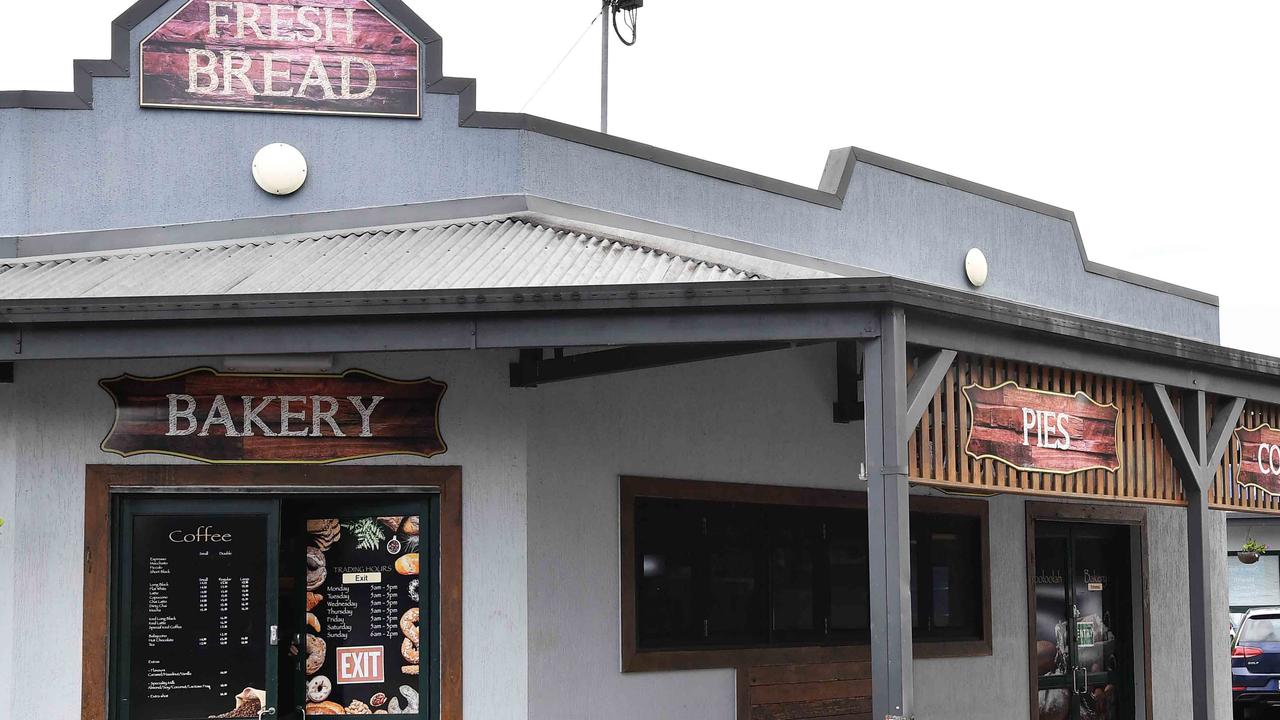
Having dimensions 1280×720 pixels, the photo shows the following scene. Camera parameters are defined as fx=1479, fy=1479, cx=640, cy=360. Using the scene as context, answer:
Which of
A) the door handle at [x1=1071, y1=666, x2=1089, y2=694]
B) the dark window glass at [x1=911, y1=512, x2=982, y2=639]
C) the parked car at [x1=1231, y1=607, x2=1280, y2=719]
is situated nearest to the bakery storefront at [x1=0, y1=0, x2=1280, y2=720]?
the dark window glass at [x1=911, y1=512, x2=982, y2=639]

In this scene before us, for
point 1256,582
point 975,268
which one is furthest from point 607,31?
point 1256,582

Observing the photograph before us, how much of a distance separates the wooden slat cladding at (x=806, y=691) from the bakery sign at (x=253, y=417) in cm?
327

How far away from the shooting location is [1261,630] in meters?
18.8

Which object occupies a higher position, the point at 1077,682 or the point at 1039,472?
the point at 1039,472

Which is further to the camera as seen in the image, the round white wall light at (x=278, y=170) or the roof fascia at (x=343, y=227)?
the round white wall light at (x=278, y=170)

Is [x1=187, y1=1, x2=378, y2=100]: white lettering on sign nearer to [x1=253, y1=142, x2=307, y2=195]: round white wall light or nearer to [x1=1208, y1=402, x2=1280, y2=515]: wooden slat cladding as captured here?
[x1=253, y1=142, x2=307, y2=195]: round white wall light

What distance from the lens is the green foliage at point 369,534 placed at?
33.0 ft

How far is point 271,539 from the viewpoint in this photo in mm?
9852

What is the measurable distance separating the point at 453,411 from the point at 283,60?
3.06 metres

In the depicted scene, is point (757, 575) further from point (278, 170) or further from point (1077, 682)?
point (1077, 682)

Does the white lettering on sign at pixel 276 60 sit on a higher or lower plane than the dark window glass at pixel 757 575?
higher

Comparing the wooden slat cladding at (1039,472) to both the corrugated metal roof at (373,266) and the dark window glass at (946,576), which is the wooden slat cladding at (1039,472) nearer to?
the corrugated metal roof at (373,266)

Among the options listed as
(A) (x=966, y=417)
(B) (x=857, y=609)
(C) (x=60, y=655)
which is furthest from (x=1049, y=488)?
(C) (x=60, y=655)

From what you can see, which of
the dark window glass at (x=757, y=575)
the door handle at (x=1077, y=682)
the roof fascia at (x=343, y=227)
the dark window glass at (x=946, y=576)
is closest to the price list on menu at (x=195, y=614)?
the roof fascia at (x=343, y=227)
